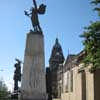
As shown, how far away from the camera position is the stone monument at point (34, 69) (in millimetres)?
28125

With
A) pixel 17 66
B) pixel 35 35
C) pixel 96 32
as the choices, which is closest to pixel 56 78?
pixel 17 66

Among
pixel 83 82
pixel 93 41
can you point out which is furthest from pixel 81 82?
pixel 93 41

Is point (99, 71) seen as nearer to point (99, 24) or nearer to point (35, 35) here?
point (35, 35)

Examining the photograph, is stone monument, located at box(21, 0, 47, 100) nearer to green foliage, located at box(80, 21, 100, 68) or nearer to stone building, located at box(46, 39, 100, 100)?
stone building, located at box(46, 39, 100, 100)

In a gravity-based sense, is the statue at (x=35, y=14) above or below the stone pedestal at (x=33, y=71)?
above

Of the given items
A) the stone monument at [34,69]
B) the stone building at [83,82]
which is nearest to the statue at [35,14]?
the stone monument at [34,69]

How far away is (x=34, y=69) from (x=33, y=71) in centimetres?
18

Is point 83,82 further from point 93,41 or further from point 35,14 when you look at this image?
point 93,41

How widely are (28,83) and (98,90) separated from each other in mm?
11268

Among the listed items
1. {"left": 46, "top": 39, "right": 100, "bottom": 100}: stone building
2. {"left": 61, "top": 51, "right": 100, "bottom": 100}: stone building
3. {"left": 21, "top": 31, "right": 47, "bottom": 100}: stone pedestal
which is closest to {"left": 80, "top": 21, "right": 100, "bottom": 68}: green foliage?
{"left": 46, "top": 39, "right": 100, "bottom": 100}: stone building

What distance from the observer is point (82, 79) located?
41.8 meters

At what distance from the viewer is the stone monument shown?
92.3 feet

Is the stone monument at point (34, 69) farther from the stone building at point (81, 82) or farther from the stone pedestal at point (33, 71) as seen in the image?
the stone building at point (81, 82)

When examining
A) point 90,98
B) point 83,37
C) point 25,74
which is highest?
point 83,37
